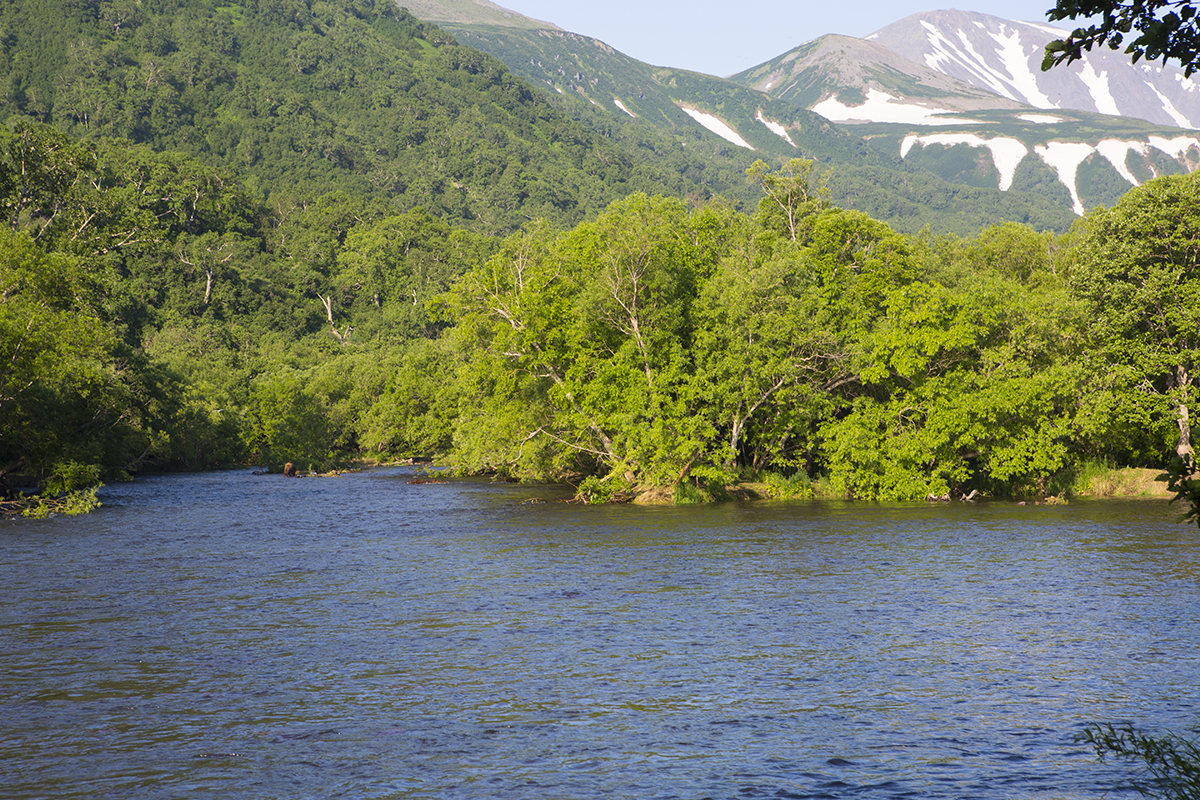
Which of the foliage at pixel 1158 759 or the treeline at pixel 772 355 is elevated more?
the treeline at pixel 772 355

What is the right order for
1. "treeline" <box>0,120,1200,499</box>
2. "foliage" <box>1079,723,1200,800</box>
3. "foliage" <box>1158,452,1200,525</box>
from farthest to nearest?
"treeline" <box>0,120,1200,499</box>
"foliage" <box>1079,723,1200,800</box>
"foliage" <box>1158,452,1200,525</box>

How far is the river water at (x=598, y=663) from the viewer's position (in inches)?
588

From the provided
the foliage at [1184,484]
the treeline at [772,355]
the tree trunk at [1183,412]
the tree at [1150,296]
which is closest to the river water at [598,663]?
the foliage at [1184,484]

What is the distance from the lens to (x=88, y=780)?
1468 cm

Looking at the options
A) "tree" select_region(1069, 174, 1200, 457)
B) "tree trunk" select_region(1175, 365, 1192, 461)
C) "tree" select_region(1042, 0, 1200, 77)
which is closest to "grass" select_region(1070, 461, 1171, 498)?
"tree trunk" select_region(1175, 365, 1192, 461)

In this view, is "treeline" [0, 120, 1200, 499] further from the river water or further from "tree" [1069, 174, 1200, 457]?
the river water

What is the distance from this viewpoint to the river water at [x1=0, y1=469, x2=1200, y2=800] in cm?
1493

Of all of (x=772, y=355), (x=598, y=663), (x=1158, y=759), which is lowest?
(x=598, y=663)

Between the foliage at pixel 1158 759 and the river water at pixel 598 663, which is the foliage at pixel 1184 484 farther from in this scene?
the river water at pixel 598 663

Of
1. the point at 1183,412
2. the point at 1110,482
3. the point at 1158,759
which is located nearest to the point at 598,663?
the point at 1158,759

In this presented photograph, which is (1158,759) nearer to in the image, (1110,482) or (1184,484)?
(1184,484)

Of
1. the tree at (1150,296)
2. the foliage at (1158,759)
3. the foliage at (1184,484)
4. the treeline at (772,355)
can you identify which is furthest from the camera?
the treeline at (772,355)

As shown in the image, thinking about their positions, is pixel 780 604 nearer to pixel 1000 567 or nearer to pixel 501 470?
pixel 1000 567

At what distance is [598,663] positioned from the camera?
2142 centimetres
